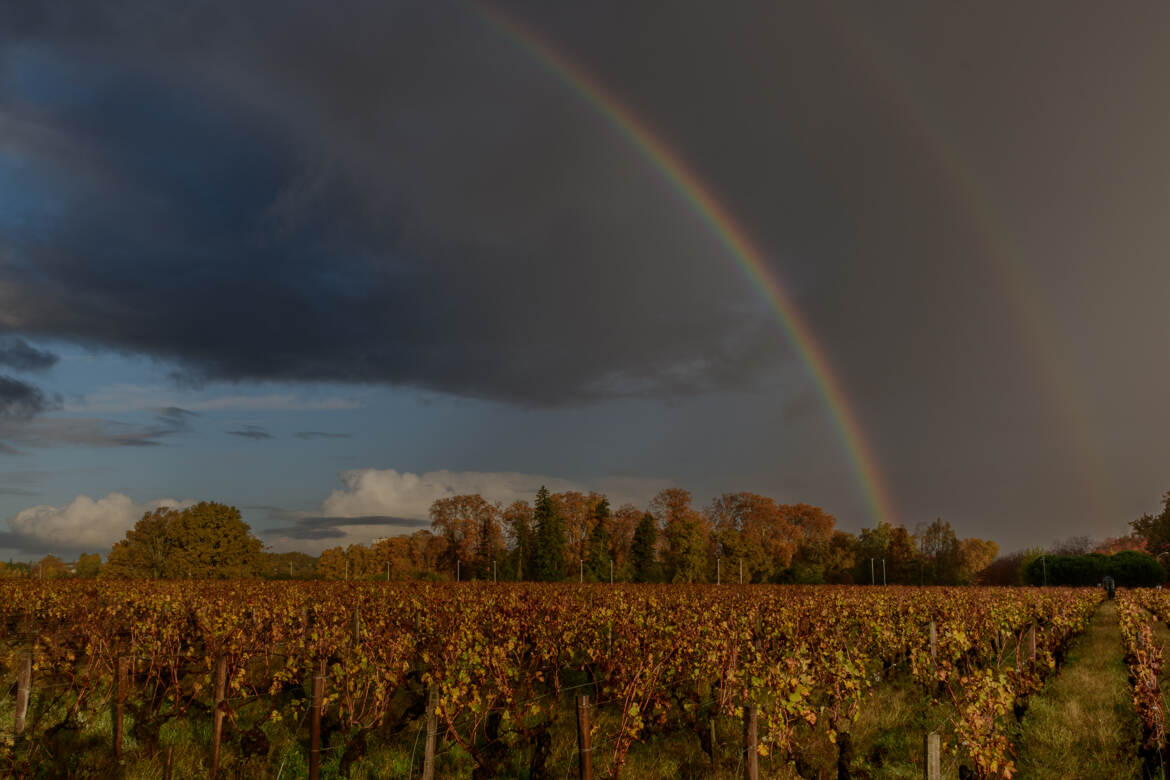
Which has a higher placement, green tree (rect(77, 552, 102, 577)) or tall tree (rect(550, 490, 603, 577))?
tall tree (rect(550, 490, 603, 577))

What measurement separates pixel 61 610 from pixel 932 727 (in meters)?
20.9

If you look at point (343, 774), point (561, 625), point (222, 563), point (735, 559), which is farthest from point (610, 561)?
point (343, 774)

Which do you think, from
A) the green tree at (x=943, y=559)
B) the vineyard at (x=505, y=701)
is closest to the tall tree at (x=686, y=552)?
the green tree at (x=943, y=559)

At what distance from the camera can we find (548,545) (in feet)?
209

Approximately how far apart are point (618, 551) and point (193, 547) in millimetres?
38340

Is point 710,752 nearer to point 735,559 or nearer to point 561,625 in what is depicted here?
point 561,625

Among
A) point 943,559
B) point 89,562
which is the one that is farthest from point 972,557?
point 89,562

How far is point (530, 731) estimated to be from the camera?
25.5 feet

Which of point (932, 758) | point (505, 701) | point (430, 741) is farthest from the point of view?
point (505, 701)

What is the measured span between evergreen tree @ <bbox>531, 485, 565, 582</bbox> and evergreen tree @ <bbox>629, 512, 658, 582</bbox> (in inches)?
269

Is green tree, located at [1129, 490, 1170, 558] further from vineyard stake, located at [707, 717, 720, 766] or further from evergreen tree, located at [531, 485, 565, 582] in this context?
vineyard stake, located at [707, 717, 720, 766]

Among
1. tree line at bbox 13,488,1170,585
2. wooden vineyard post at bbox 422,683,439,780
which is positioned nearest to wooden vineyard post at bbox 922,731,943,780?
wooden vineyard post at bbox 422,683,439,780

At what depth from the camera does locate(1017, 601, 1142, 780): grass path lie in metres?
8.48

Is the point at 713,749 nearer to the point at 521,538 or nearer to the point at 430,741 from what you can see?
the point at 430,741
